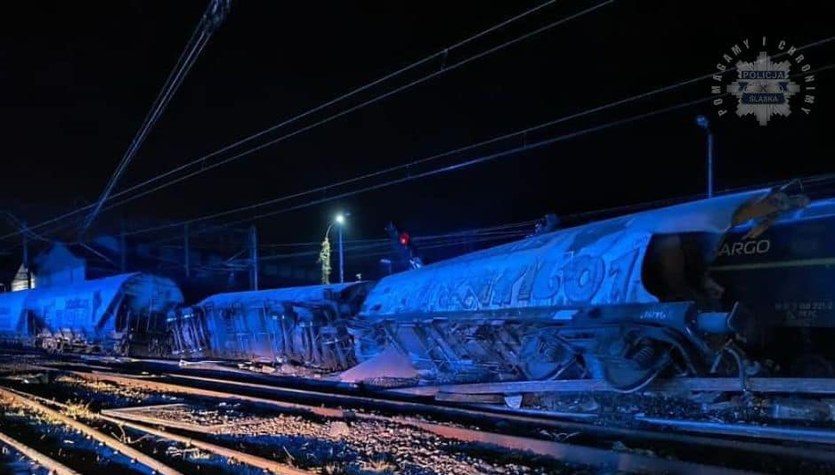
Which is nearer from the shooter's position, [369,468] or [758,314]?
[369,468]

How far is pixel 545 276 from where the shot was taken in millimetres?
10375

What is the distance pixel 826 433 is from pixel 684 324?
173 centimetres

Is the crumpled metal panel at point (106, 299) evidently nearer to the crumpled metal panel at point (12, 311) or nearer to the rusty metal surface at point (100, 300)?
the rusty metal surface at point (100, 300)

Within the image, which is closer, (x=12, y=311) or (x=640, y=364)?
(x=640, y=364)

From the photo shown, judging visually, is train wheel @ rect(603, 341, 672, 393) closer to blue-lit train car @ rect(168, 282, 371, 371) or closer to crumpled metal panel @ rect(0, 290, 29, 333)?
blue-lit train car @ rect(168, 282, 371, 371)

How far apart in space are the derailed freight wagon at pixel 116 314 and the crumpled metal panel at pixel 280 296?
13.9ft

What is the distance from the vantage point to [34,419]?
→ 11.1 m

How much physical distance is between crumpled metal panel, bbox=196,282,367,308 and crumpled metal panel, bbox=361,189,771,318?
15.1ft

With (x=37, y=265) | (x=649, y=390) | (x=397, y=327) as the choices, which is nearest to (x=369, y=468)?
(x=649, y=390)

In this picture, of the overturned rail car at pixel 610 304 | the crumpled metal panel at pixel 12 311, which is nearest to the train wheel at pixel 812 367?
the overturned rail car at pixel 610 304

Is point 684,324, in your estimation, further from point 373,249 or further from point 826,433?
point 373,249

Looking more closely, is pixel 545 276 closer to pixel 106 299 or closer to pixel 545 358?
pixel 545 358

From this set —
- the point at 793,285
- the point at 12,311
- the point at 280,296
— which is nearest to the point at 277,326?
the point at 280,296

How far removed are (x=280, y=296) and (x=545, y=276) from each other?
40.6 ft
